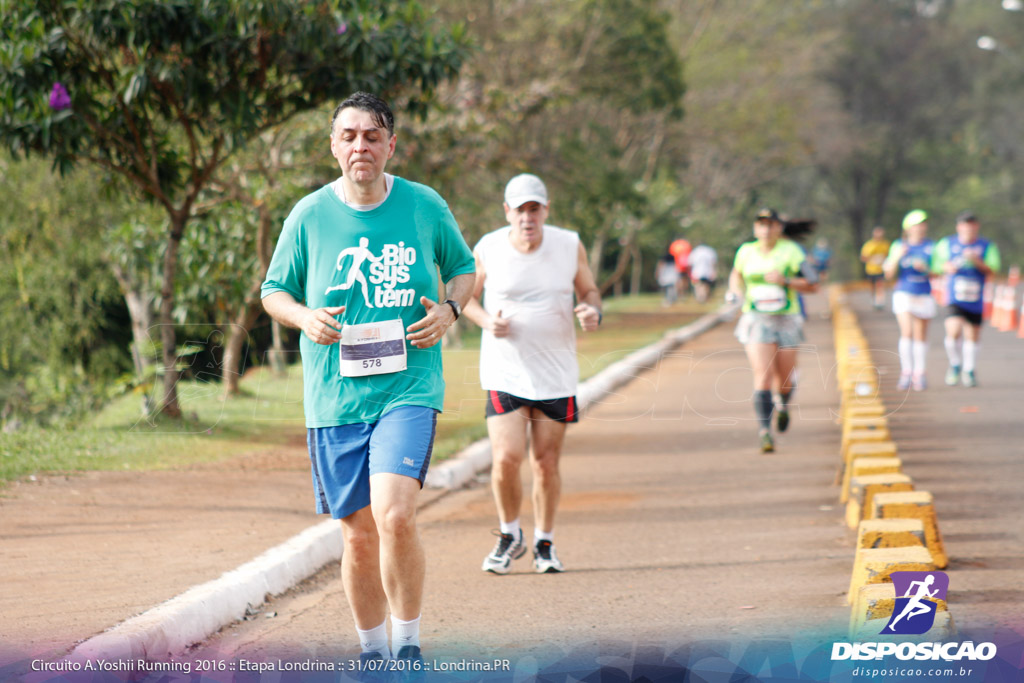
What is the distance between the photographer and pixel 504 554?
6.31m

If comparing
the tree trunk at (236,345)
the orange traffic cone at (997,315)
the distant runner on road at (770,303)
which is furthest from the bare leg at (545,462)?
the orange traffic cone at (997,315)

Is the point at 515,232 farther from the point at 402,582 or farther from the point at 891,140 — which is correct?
the point at 891,140

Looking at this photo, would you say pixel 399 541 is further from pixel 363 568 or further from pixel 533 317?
pixel 533 317

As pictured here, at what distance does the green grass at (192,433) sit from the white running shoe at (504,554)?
873 mm

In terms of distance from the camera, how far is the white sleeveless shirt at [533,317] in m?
6.21

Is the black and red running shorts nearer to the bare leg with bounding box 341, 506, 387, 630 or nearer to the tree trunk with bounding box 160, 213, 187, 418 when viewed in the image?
the bare leg with bounding box 341, 506, 387, 630

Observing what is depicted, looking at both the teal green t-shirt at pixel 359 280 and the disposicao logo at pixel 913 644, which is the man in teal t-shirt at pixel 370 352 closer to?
the teal green t-shirt at pixel 359 280

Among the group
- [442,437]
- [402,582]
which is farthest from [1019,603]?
[442,437]

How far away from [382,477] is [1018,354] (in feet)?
57.8

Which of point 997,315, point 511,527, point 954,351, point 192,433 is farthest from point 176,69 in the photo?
point 997,315

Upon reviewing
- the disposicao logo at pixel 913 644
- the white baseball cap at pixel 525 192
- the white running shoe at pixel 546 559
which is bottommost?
the white running shoe at pixel 546 559

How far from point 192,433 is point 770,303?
15.8 ft

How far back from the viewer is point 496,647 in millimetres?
4867

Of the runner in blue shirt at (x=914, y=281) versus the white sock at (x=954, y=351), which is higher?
the runner in blue shirt at (x=914, y=281)
